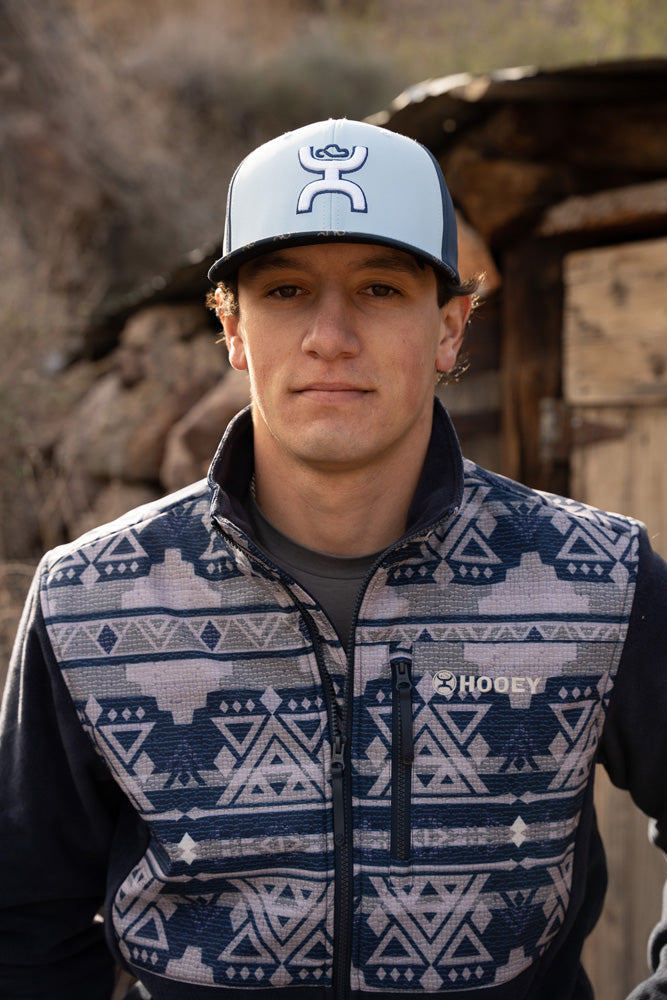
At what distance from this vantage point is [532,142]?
11.8 feet

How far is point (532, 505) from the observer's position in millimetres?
1943

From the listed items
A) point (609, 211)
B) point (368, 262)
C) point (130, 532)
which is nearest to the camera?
point (368, 262)

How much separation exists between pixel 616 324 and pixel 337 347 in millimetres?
2168

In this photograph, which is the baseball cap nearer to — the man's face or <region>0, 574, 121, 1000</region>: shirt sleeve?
the man's face

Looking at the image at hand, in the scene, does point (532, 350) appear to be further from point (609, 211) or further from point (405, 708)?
point (405, 708)

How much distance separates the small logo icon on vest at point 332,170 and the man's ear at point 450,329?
39cm

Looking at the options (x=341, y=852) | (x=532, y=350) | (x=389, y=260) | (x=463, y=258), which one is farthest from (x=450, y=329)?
(x=463, y=258)

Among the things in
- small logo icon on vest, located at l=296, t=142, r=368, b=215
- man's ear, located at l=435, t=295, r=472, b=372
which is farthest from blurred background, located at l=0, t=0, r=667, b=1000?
small logo icon on vest, located at l=296, t=142, r=368, b=215

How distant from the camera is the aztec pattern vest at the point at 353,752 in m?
1.68

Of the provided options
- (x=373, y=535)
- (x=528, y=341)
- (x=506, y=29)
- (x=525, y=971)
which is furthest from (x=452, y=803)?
(x=506, y=29)

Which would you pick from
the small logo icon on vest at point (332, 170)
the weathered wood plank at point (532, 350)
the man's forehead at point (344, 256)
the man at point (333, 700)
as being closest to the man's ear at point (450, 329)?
the man at point (333, 700)

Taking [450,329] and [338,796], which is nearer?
[338,796]

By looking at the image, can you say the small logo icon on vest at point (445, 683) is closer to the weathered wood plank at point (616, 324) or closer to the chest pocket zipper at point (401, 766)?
the chest pocket zipper at point (401, 766)

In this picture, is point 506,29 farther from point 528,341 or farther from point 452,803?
point 452,803
